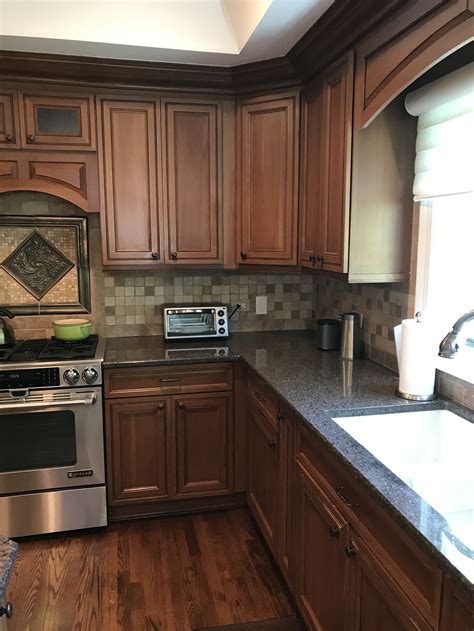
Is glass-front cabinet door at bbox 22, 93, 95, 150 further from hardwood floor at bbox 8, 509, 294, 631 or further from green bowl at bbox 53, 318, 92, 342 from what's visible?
hardwood floor at bbox 8, 509, 294, 631

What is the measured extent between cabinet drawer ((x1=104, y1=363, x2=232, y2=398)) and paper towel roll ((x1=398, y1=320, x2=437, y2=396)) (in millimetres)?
1062

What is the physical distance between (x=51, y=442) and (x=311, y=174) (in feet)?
6.26

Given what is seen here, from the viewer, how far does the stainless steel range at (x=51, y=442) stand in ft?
8.54

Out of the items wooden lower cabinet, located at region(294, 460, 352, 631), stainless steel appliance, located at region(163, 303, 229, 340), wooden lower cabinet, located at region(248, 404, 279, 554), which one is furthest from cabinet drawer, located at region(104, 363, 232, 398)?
wooden lower cabinet, located at region(294, 460, 352, 631)

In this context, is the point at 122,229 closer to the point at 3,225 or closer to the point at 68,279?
the point at 68,279

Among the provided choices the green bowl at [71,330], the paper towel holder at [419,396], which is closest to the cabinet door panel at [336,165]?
the paper towel holder at [419,396]

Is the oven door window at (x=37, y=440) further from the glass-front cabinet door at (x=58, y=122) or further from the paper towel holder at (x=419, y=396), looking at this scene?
the paper towel holder at (x=419, y=396)

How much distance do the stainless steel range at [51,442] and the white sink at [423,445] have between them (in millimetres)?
1407

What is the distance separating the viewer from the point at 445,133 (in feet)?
6.51

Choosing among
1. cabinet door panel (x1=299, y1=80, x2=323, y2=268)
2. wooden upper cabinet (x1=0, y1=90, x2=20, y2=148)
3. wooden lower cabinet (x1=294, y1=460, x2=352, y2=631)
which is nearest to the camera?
wooden lower cabinet (x1=294, y1=460, x2=352, y2=631)

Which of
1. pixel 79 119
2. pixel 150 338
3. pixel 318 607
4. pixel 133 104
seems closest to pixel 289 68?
pixel 133 104

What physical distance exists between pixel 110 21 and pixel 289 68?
35.4 inches

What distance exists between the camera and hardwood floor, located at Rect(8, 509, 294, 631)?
2.18 meters

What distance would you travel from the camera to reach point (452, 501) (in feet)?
5.24
